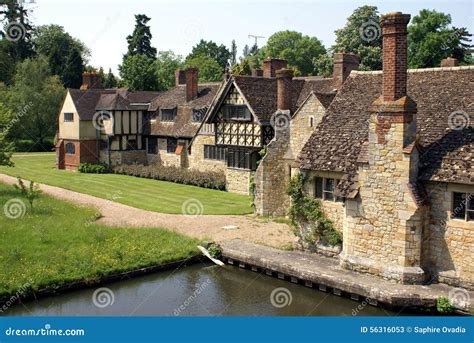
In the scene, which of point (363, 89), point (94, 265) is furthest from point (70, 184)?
point (363, 89)

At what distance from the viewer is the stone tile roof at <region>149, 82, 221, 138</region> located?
1655 inches

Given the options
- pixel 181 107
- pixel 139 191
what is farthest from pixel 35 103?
pixel 139 191

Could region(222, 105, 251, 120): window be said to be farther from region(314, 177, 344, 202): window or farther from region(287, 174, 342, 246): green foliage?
region(314, 177, 344, 202): window

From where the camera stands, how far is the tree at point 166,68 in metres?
78.8

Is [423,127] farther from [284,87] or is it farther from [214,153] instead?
[214,153]

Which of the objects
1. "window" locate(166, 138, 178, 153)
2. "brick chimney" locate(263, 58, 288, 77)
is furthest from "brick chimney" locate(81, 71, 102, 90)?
"brick chimney" locate(263, 58, 288, 77)

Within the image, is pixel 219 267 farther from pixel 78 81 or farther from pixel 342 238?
pixel 78 81

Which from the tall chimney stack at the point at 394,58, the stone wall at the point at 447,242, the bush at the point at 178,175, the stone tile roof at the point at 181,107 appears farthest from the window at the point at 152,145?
the stone wall at the point at 447,242

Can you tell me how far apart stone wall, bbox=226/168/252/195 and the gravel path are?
6.25 meters

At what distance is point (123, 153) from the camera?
45156mm

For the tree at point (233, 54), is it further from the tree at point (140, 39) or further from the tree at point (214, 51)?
the tree at point (140, 39)

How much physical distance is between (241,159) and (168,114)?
13.6 meters

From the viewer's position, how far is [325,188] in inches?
824

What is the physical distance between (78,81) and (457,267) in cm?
6652
